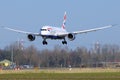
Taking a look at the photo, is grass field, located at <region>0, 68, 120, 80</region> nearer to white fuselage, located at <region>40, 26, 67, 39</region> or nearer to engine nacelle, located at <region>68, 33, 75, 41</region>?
engine nacelle, located at <region>68, 33, 75, 41</region>

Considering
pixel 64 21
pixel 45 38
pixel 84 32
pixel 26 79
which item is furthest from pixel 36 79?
pixel 64 21

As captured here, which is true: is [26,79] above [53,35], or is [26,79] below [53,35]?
below

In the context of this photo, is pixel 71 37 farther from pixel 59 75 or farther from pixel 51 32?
pixel 59 75

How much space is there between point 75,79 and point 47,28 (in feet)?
95.4

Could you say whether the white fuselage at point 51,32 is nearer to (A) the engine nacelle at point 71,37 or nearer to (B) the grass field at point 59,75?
(A) the engine nacelle at point 71,37

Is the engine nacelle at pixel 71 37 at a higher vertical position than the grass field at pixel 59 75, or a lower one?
higher

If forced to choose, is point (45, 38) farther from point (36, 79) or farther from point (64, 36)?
point (36, 79)

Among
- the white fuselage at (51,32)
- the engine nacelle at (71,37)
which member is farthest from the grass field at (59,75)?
the white fuselage at (51,32)

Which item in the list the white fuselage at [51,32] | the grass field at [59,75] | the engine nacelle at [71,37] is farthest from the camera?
the engine nacelle at [71,37]

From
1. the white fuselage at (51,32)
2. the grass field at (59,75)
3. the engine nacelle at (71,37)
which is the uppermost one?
the white fuselage at (51,32)

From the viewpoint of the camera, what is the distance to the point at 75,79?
7950 cm

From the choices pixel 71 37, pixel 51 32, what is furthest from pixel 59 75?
pixel 51 32

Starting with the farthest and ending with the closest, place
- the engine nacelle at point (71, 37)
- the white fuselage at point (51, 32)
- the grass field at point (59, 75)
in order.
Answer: the engine nacelle at point (71, 37), the white fuselage at point (51, 32), the grass field at point (59, 75)

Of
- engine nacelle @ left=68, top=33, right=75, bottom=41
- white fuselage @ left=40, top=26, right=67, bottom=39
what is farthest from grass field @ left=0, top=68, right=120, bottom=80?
white fuselage @ left=40, top=26, right=67, bottom=39
